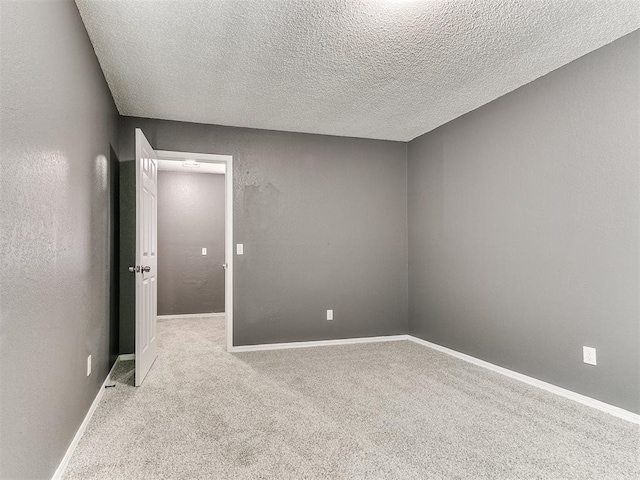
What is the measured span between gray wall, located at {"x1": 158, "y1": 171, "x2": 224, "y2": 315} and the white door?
2.71m

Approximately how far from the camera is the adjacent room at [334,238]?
1.88 metres

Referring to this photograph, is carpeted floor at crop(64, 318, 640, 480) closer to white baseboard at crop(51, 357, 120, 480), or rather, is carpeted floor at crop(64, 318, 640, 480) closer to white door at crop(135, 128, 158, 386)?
white baseboard at crop(51, 357, 120, 480)

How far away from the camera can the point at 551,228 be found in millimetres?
3014

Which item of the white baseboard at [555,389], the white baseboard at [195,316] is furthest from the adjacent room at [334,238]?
the white baseboard at [195,316]

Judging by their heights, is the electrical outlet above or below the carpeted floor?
above

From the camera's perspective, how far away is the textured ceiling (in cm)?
222

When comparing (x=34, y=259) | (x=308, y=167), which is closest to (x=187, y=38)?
(x=34, y=259)

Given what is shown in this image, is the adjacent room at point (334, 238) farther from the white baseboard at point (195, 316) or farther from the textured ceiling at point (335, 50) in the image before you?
the white baseboard at point (195, 316)

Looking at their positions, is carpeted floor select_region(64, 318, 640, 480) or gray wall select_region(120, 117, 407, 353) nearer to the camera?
carpeted floor select_region(64, 318, 640, 480)

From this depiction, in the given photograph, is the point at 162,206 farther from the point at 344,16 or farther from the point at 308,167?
the point at 344,16

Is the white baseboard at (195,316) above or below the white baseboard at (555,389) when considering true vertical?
below

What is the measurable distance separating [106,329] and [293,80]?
101 inches

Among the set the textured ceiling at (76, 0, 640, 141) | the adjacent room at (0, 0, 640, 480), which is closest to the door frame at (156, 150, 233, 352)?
the adjacent room at (0, 0, 640, 480)

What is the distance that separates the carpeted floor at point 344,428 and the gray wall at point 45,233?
361 mm
